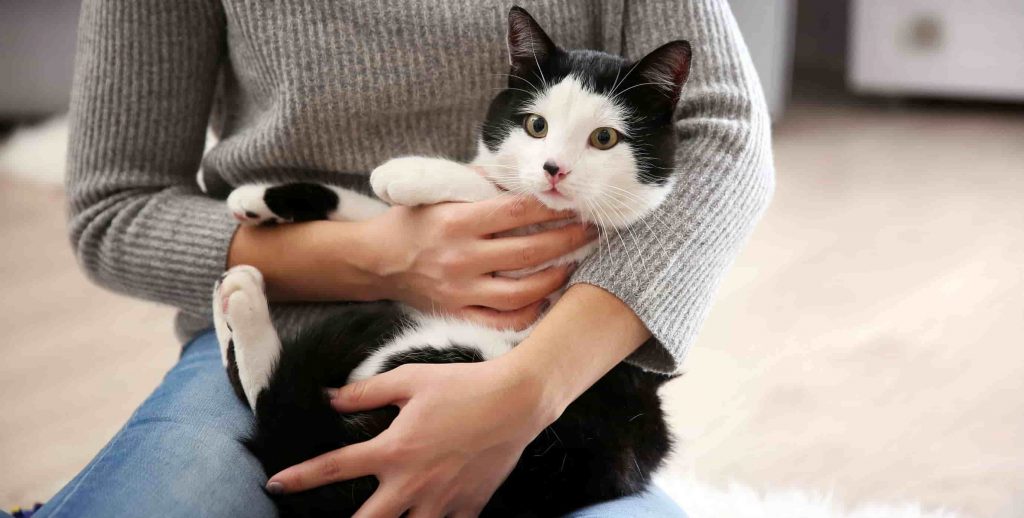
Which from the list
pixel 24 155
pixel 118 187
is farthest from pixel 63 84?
pixel 118 187

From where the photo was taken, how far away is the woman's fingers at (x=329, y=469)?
93 cm

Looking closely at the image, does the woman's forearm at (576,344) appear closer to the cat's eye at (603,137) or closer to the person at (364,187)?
the person at (364,187)

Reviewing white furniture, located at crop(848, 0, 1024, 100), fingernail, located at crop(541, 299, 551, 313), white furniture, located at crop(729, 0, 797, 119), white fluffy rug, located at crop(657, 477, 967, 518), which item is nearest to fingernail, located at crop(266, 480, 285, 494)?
fingernail, located at crop(541, 299, 551, 313)

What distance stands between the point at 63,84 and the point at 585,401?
3279mm

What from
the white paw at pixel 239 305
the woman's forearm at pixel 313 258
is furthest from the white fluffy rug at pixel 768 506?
the white paw at pixel 239 305

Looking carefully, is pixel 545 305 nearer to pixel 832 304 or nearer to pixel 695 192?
pixel 695 192

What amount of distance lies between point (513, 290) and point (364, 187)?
0.30m

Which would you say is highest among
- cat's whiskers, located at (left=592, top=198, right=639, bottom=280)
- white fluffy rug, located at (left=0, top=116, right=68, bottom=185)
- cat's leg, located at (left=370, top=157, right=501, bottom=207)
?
cat's leg, located at (left=370, top=157, right=501, bottom=207)

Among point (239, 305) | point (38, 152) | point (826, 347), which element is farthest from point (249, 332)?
point (38, 152)

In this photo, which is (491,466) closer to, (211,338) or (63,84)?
(211,338)

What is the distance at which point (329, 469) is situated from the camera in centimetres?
93

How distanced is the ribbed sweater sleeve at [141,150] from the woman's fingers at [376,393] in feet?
0.92

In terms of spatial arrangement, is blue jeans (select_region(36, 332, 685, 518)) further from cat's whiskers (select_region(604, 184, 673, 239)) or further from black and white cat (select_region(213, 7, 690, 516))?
cat's whiskers (select_region(604, 184, 673, 239))

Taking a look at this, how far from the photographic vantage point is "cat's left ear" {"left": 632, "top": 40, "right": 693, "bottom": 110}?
104cm
